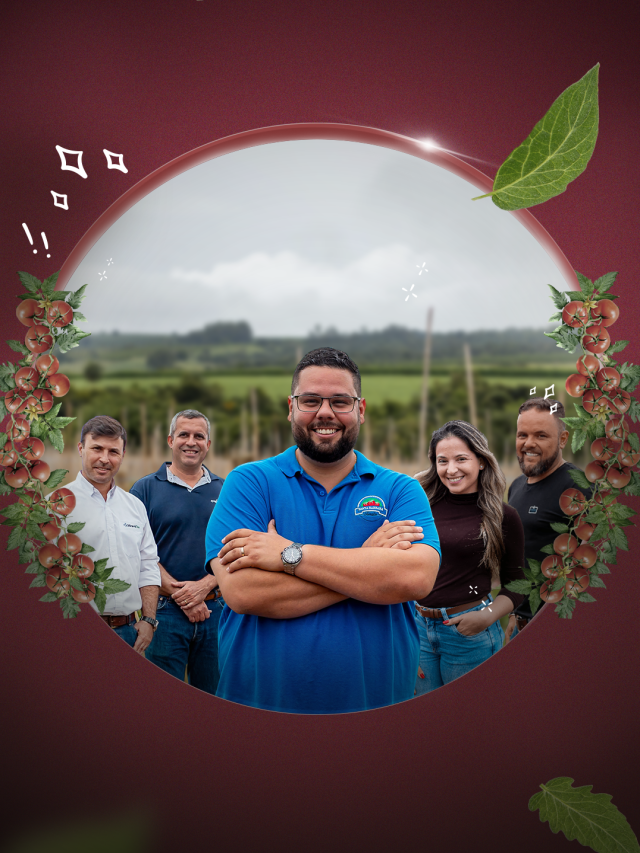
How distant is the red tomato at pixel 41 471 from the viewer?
1.92m

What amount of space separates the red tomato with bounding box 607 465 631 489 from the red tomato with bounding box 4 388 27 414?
1655 millimetres

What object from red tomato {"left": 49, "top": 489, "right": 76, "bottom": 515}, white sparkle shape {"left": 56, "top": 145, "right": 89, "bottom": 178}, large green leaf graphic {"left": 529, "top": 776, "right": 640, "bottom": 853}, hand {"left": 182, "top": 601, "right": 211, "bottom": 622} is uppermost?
white sparkle shape {"left": 56, "top": 145, "right": 89, "bottom": 178}

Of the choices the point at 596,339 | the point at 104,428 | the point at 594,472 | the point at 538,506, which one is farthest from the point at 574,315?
the point at 104,428

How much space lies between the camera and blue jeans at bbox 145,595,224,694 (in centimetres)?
186

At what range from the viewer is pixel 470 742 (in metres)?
1.97

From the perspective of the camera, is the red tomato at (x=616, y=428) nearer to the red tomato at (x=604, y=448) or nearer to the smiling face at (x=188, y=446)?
the red tomato at (x=604, y=448)

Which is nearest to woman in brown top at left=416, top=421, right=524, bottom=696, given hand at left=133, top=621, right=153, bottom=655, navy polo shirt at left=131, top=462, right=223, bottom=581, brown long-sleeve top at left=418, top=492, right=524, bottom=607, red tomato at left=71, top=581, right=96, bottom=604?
brown long-sleeve top at left=418, top=492, right=524, bottom=607

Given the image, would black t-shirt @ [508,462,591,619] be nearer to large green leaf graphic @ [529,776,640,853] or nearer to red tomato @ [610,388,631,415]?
red tomato @ [610,388,631,415]

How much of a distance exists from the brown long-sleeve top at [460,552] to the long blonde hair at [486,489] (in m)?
0.02

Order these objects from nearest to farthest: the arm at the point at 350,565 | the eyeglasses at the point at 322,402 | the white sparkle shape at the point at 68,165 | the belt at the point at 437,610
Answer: the arm at the point at 350,565 < the eyeglasses at the point at 322,402 < the belt at the point at 437,610 < the white sparkle shape at the point at 68,165

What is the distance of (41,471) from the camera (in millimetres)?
1922

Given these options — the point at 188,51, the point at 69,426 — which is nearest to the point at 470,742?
the point at 69,426

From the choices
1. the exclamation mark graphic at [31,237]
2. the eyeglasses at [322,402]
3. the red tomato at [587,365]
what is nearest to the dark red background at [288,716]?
the exclamation mark graphic at [31,237]

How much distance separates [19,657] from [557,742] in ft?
5.04
